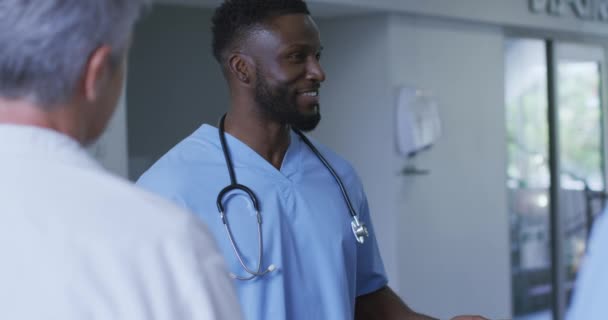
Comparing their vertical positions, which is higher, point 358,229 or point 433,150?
point 358,229

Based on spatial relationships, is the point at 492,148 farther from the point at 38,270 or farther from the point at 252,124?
the point at 38,270

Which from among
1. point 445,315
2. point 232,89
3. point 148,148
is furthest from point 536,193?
point 232,89

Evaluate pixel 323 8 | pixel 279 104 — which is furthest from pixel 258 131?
pixel 323 8

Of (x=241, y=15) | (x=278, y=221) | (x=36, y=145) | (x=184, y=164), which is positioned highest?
(x=241, y=15)

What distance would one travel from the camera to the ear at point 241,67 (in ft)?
5.85

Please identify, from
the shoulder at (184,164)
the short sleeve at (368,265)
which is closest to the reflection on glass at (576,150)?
the short sleeve at (368,265)

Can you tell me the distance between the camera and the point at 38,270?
791mm

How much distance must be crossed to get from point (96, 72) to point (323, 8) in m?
3.09

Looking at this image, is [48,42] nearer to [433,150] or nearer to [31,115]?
[31,115]

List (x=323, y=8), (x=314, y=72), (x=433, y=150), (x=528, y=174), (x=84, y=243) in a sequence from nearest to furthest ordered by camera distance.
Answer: (x=84, y=243) < (x=314, y=72) < (x=323, y=8) < (x=433, y=150) < (x=528, y=174)

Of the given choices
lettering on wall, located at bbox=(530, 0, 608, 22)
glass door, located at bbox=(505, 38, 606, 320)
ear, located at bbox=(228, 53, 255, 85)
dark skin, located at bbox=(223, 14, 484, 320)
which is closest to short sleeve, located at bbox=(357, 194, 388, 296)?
dark skin, located at bbox=(223, 14, 484, 320)

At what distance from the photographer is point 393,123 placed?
4.16 metres

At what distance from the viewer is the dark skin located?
175cm

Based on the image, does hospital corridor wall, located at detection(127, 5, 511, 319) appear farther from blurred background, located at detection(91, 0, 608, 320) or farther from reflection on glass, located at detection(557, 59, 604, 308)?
reflection on glass, located at detection(557, 59, 604, 308)
